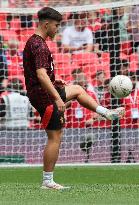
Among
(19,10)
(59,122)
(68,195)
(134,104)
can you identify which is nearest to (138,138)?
(134,104)

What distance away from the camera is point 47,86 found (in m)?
7.00

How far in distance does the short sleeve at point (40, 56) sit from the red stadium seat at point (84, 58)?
474 cm

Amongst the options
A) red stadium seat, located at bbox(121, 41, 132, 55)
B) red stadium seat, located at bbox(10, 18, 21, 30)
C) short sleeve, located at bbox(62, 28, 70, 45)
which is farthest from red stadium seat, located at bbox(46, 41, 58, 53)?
red stadium seat, located at bbox(121, 41, 132, 55)

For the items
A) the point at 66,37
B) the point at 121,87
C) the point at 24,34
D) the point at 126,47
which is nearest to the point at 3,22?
the point at 24,34

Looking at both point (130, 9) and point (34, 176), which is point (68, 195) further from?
point (130, 9)

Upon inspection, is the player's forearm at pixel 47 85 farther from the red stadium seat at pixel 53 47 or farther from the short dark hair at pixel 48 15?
the red stadium seat at pixel 53 47

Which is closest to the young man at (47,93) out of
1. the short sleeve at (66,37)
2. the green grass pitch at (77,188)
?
the green grass pitch at (77,188)

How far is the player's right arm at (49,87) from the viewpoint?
6.99 metres

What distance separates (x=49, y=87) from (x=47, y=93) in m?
0.19

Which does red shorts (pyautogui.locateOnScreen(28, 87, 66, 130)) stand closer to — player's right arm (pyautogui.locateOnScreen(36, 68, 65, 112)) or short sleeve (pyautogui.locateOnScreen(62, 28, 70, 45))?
player's right arm (pyautogui.locateOnScreen(36, 68, 65, 112))

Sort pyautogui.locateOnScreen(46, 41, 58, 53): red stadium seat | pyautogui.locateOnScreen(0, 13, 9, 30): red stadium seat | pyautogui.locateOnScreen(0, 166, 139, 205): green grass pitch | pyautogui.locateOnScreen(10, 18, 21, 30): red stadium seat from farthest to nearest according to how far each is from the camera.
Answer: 1. pyautogui.locateOnScreen(46, 41, 58, 53): red stadium seat
2. pyautogui.locateOnScreen(10, 18, 21, 30): red stadium seat
3. pyautogui.locateOnScreen(0, 13, 9, 30): red stadium seat
4. pyautogui.locateOnScreen(0, 166, 139, 205): green grass pitch

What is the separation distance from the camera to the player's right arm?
22.9 feet

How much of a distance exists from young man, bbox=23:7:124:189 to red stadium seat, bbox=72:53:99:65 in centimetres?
461

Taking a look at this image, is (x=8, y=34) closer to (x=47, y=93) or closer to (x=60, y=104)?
(x=47, y=93)
